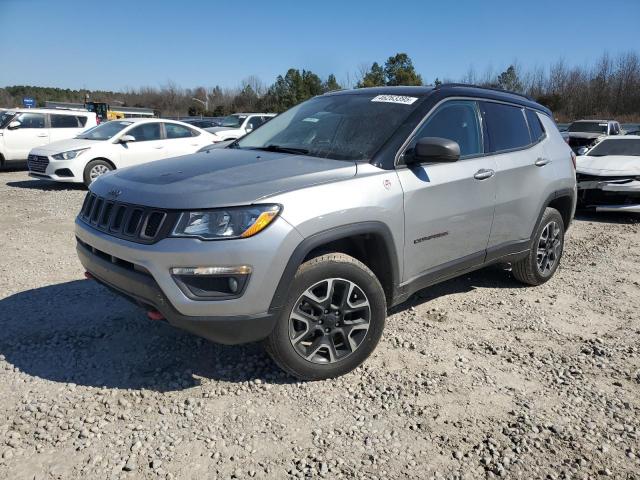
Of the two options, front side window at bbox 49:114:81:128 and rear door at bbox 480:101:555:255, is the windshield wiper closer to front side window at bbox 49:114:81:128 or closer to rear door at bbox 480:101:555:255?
rear door at bbox 480:101:555:255

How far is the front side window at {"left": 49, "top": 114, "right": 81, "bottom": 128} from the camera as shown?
13.8 metres

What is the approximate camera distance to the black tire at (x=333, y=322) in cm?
294

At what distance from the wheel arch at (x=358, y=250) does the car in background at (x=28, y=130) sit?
12.9 metres

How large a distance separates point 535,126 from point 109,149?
8668mm

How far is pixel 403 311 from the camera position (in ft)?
14.3

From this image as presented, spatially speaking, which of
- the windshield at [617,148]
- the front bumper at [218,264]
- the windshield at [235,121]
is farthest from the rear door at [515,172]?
the windshield at [235,121]

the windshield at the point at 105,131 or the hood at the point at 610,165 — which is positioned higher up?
the windshield at the point at 105,131

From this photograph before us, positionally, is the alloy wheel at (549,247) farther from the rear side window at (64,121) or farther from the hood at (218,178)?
the rear side window at (64,121)

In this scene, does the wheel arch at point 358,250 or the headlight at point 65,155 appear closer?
the wheel arch at point 358,250

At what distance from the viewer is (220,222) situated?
2.71 m

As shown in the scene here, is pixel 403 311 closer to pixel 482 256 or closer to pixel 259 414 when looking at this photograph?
pixel 482 256

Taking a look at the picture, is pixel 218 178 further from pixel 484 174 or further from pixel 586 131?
pixel 586 131

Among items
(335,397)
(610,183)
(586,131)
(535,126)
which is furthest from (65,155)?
(586,131)

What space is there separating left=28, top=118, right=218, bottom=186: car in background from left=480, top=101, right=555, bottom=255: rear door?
762cm
